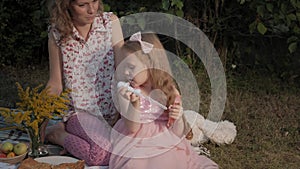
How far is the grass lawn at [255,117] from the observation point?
296 centimetres

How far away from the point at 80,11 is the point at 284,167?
1.49 metres

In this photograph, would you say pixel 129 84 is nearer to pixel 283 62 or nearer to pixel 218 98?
pixel 218 98

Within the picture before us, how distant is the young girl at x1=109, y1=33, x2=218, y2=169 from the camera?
241 centimetres

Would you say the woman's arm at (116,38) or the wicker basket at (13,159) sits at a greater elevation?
the woman's arm at (116,38)

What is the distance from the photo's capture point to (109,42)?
9.56 feet

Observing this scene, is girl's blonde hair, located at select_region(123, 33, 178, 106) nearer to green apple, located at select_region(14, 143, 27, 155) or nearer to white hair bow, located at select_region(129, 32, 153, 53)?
white hair bow, located at select_region(129, 32, 153, 53)

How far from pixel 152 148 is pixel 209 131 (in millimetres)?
726

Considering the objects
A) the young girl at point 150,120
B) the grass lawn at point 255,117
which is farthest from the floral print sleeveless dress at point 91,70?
the grass lawn at point 255,117

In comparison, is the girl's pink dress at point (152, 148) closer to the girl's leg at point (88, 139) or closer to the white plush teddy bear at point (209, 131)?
the girl's leg at point (88, 139)

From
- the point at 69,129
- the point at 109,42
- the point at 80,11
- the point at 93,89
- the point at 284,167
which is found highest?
the point at 80,11

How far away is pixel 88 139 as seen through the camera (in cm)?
269

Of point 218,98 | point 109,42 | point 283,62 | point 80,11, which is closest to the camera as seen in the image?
point 80,11

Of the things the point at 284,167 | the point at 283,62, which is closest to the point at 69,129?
the point at 284,167

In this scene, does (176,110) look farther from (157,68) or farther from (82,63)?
(82,63)
